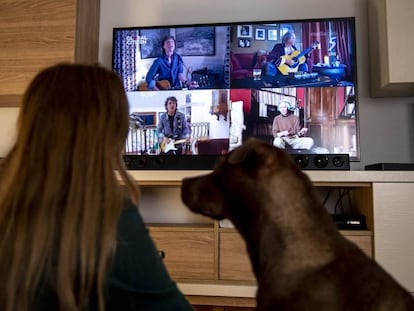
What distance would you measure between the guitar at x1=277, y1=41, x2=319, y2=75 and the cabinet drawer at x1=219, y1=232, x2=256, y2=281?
0.86 meters

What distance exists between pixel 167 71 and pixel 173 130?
0.32 m

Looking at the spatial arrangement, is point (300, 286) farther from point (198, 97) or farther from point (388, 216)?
point (198, 97)

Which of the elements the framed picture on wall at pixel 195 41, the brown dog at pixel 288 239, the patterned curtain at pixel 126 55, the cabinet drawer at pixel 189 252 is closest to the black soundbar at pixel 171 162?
the cabinet drawer at pixel 189 252

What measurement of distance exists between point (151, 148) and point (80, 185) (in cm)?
157

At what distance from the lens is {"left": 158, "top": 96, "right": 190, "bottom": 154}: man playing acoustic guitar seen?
7.71 ft

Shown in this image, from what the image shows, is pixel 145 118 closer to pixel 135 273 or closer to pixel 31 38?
pixel 31 38

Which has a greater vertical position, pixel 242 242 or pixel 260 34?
pixel 260 34

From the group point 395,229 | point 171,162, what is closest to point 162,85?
point 171,162

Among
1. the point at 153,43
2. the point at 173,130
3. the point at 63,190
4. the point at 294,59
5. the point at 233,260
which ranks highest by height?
the point at 153,43

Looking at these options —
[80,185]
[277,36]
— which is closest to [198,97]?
[277,36]

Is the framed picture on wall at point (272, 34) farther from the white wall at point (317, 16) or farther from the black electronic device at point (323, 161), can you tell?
the black electronic device at point (323, 161)

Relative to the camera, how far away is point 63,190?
80 cm

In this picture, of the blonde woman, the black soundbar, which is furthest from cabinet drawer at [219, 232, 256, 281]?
the blonde woman

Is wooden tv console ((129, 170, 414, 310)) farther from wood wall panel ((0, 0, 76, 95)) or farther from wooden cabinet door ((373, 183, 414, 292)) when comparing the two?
wood wall panel ((0, 0, 76, 95))
